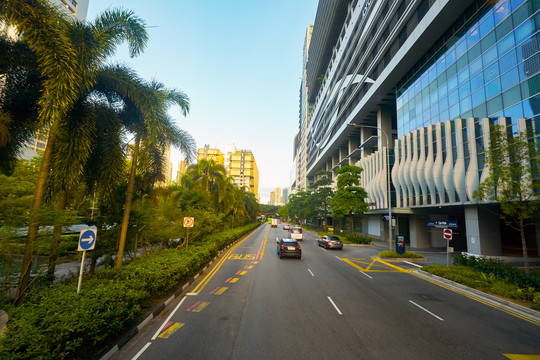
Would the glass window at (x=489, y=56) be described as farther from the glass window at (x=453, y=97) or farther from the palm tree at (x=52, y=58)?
the palm tree at (x=52, y=58)

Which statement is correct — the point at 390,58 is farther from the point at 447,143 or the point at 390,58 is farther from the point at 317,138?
the point at 317,138

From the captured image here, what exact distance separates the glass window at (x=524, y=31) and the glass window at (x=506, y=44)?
0.41 m

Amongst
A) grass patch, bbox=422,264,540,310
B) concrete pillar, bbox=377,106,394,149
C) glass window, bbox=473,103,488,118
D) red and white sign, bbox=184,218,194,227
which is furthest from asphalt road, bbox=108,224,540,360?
concrete pillar, bbox=377,106,394,149

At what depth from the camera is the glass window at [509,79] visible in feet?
59.0

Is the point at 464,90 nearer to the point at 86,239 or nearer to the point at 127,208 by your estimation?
the point at 127,208

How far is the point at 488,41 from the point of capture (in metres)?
20.6

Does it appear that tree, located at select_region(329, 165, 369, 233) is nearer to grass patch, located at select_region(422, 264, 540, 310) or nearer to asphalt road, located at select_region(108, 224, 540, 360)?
grass patch, located at select_region(422, 264, 540, 310)

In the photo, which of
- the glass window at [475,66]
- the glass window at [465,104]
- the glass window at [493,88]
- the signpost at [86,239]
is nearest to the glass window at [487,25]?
the glass window at [475,66]

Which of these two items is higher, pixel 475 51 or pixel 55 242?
pixel 475 51

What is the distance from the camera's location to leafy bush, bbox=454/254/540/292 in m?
10.9

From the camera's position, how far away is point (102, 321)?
5.56 meters

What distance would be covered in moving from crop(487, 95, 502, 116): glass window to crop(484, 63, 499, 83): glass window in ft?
6.10

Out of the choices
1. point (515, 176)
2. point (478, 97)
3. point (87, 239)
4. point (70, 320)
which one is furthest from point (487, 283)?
point (87, 239)

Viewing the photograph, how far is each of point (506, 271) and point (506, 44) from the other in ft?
58.4
